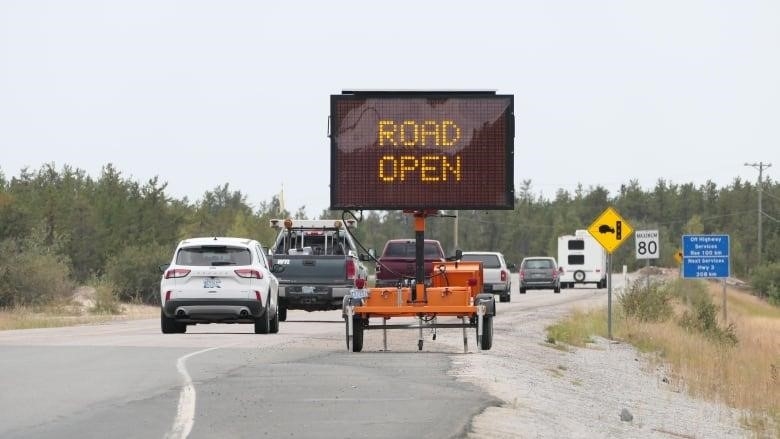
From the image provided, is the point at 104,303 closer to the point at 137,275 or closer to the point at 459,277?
the point at 137,275

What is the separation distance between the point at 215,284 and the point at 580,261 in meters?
56.1

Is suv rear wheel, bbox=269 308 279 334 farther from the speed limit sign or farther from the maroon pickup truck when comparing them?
the speed limit sign

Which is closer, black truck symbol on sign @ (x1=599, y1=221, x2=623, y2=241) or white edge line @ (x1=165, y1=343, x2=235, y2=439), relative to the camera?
white edge line @ (x1=165, y1=343, x2=235, y2=439)

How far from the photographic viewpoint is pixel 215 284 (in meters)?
27.7

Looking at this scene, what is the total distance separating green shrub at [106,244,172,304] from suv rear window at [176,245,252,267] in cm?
3394

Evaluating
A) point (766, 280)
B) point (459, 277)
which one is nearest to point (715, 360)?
point (459, 277)

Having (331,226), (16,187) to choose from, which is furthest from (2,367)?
(16,187)

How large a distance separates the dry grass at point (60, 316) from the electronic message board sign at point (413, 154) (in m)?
18.5

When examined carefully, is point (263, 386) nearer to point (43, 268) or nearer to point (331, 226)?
point (331, 226)

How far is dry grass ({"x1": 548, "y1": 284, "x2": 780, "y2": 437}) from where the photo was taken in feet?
77.2

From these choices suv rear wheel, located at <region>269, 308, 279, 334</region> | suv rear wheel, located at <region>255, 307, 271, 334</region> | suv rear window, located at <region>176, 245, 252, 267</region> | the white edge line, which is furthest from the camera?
suv rear wheel, located at <region>269, 308, 279, 334</region>

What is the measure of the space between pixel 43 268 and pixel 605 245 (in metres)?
27.3

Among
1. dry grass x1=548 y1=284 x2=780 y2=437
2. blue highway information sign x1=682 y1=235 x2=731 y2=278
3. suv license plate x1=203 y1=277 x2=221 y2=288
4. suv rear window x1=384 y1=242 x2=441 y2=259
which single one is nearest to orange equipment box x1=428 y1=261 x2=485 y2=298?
dry grass x1=548 y1=284 x2=780 y2=437

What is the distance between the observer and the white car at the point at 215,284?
27625 millimetres
